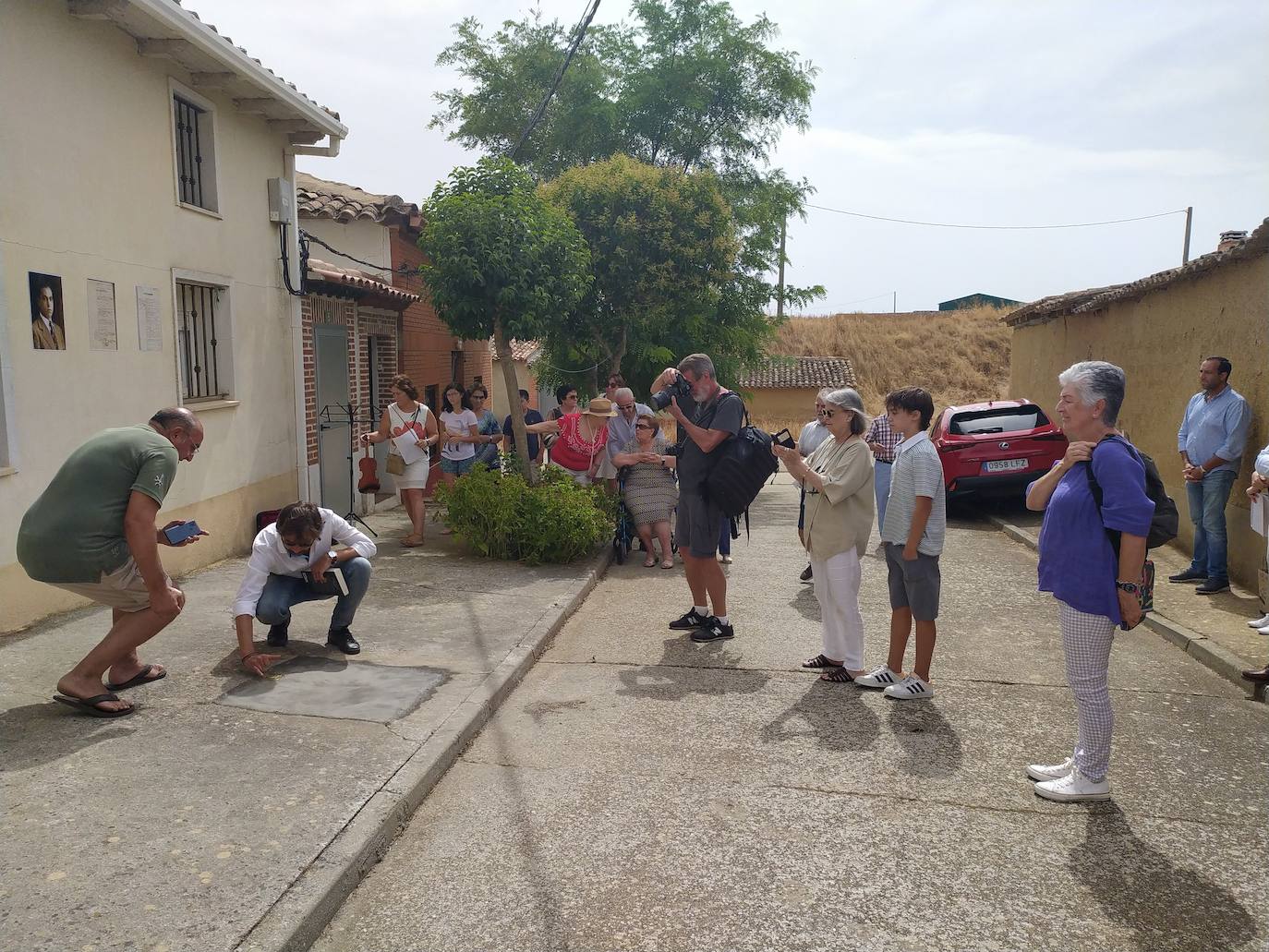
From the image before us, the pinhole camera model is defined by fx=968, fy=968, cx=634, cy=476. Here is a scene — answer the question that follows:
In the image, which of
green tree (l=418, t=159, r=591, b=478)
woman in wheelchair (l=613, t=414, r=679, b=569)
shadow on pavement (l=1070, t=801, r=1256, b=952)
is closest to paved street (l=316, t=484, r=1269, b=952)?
shadow on pavement (l=1070, t=801, r=1256, b=952)

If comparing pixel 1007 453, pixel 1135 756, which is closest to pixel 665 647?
pixel 1135 756

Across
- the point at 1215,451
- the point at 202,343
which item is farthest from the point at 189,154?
the point at 1215,451

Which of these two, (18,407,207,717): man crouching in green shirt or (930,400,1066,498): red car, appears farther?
(930,400,1066,498): red car

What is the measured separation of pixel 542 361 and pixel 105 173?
10.0m

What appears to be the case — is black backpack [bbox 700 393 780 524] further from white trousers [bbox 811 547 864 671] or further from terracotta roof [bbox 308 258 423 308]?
terracotta roof [bbox 308 258 423 308]

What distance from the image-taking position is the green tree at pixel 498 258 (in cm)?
943

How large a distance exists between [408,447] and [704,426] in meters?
4.36

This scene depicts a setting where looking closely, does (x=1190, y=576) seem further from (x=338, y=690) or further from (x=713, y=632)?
(x=338, y=690)

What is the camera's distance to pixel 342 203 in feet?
42.3

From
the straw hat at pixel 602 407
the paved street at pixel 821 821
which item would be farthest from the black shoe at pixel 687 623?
the straw hat at pixel 602 407

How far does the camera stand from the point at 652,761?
14.9 ft

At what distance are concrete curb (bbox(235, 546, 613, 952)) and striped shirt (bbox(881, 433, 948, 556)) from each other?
237cm

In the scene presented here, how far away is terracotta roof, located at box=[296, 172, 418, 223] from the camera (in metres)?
12.2

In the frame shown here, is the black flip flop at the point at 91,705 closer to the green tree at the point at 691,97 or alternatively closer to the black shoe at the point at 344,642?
the black shoe at the point at 344,642
